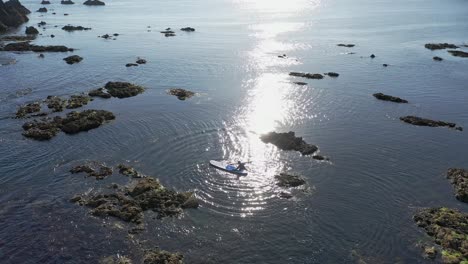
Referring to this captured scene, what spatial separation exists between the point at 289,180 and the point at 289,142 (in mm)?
8289

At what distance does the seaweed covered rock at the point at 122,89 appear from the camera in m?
65.6

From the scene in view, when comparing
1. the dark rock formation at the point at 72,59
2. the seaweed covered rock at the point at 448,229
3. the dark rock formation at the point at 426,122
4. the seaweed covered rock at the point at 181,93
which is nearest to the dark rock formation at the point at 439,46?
the dark rock formation at the point at 426,122

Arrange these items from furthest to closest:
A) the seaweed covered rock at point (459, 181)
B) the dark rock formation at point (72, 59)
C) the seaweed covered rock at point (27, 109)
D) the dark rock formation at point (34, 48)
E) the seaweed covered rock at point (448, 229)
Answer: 1. the dark rock formation at point (34, 48)
2. the dark rock formation at point (72, 59)
3. the seaweed covered rock at point (27, 109)
4. the seaweed covered rock at point (459, 181)
5. the seaweed covered rock at point (448, 229)

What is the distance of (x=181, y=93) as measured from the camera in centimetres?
6625

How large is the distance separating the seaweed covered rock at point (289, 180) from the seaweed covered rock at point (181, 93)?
28319mm

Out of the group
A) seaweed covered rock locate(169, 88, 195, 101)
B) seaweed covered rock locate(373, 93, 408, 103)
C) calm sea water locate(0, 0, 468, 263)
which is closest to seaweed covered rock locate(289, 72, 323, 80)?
calm sea water locate(0, 0, 468, 263)

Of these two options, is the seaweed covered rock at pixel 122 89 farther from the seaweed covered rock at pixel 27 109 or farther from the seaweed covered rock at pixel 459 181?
the seaweed covered rock at pixel 459 181

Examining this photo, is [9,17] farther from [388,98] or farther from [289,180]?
[289,180]

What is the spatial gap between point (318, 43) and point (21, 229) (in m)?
98.1

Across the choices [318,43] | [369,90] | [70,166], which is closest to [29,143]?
[70,166]

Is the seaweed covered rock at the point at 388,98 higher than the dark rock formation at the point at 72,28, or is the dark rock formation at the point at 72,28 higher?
the dark rock formation at the point at 72,28

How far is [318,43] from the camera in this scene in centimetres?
11469

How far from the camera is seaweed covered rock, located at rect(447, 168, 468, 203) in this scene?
38562mm

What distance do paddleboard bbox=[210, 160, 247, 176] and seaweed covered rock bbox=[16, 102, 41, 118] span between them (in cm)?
3011
